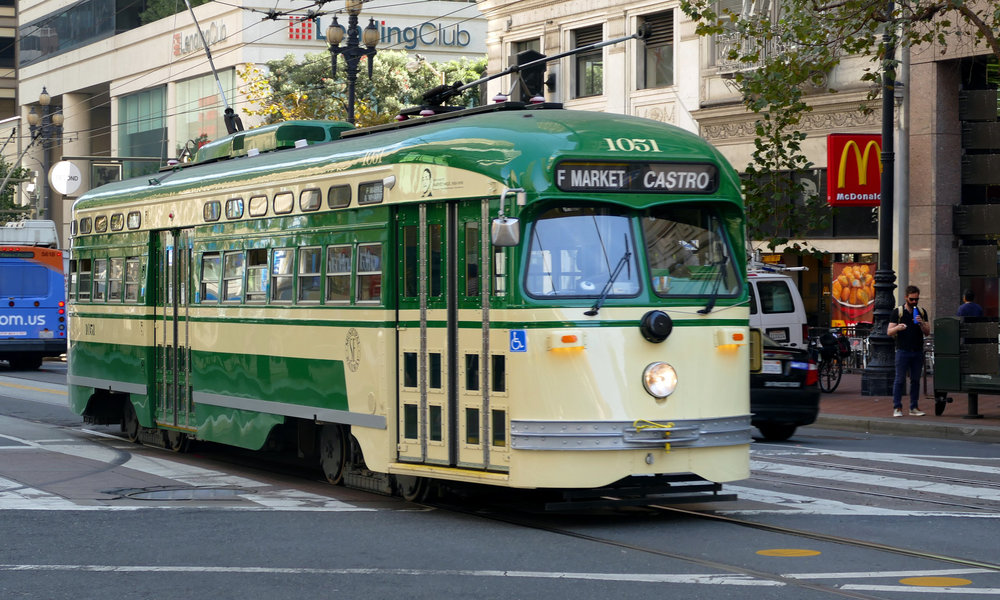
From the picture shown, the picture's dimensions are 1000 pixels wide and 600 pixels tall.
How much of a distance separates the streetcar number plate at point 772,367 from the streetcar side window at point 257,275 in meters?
6.91

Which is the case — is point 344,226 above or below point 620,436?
above

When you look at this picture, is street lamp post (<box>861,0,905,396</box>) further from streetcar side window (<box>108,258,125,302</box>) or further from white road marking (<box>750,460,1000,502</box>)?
streetcar side window (<box>108,258,125,302</box>)

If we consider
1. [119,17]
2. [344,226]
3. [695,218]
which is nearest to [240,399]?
[344,226]

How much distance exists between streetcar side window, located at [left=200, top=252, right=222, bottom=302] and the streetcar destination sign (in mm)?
5212

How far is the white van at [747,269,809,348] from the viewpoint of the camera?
21.7 metres

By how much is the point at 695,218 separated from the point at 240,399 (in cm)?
522

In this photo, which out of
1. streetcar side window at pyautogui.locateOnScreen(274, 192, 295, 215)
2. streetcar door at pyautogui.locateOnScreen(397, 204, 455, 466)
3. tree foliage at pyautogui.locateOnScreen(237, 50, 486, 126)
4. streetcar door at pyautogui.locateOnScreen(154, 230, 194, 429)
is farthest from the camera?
tree foliage at pyautogui.locateOnScreen(237, 50, 486, 126)

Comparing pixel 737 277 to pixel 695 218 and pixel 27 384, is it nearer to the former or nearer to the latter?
pixel 695 218

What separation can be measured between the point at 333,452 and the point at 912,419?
32.4ft

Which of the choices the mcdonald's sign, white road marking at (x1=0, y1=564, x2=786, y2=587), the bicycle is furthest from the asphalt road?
the mcdonald's sign

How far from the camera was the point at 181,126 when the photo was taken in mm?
61375

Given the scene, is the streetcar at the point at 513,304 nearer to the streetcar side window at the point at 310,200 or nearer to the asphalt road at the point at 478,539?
the streetcar side window at the point at 310,200

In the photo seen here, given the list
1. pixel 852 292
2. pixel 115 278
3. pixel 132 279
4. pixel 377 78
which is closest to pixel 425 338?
pixel 132 279

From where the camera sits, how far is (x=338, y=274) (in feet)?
41.2
